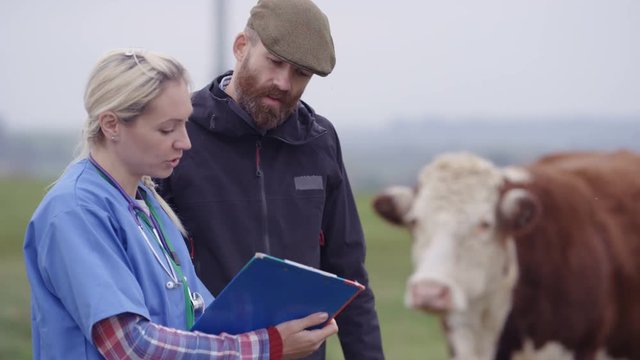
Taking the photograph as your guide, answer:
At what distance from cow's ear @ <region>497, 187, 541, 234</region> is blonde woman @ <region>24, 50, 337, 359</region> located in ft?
5.27

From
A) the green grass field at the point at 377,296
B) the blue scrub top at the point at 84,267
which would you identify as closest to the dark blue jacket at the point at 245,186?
the blue scrub top at the point at 84,267

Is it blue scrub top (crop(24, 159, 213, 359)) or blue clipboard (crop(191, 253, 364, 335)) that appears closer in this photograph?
blue scrub top (crop(24, 159, 213, 359))

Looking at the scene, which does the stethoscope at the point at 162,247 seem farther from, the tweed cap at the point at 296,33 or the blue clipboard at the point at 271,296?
the tweed cap at the point at 296,33

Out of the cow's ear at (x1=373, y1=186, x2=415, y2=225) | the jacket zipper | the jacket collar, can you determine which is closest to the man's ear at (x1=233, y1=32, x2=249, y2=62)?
the jacket collar

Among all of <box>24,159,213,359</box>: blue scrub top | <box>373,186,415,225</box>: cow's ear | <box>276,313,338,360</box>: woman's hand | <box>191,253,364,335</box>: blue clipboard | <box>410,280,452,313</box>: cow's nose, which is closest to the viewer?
<box>24,159,213,359</box>: blue scrub top

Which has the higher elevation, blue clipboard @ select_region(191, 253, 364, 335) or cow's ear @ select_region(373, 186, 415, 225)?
blue clipboard @ select_region(191, 253, 364, 335)

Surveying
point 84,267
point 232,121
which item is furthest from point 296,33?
point 84,267

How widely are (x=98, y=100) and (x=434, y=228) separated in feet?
6.16

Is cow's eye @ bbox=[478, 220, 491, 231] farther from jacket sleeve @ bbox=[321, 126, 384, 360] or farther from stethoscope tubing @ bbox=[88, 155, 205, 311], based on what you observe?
stethoscope tubing @ bbox=[88, 155, 205, 311]

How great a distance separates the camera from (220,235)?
2939 millimetres

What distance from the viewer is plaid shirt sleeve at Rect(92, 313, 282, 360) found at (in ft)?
6.82

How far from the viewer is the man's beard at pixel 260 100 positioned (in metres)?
2.92

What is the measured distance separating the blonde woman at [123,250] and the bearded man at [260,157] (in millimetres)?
526

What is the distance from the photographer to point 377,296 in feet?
35.8
